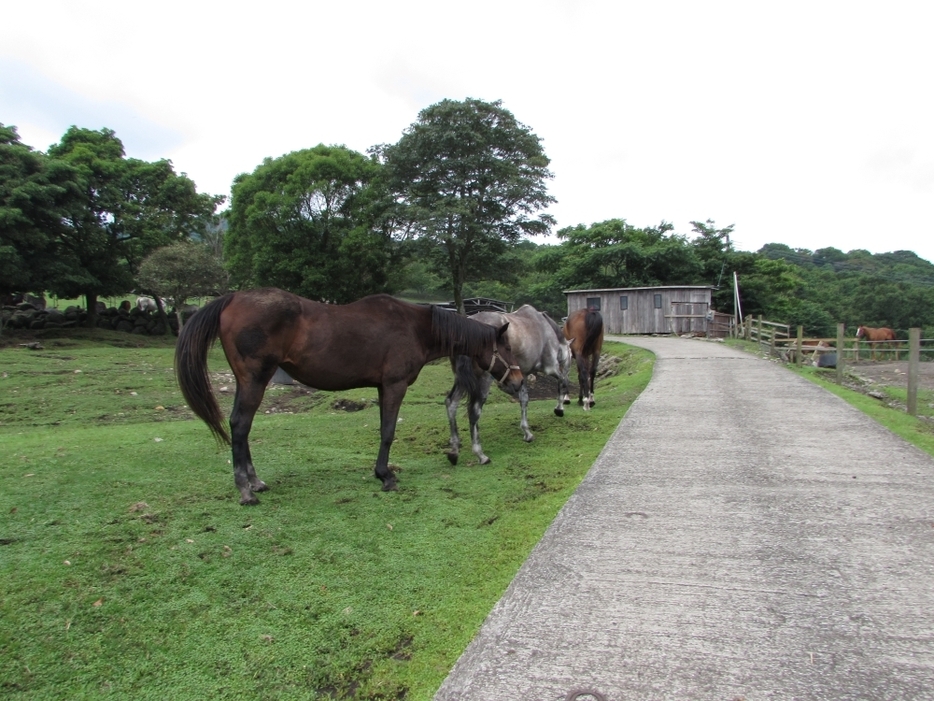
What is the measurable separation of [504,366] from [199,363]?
3051 mm

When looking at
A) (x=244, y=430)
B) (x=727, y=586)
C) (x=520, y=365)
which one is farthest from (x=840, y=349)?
(x=244, y=430)

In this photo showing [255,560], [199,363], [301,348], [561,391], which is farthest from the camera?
[561,391]

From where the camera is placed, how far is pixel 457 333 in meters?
5.86

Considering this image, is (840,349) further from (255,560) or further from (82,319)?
(82,319)

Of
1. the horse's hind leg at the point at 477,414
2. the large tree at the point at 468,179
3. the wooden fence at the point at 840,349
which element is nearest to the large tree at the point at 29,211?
the large tree at the point at 468,179

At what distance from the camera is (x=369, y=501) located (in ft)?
15.2

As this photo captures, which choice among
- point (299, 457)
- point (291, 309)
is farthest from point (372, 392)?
point (291, 309)

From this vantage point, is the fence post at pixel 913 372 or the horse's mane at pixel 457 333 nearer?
the horse's mane at pixel 457 333

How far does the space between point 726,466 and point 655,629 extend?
10.5ft

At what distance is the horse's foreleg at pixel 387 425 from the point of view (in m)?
5.07

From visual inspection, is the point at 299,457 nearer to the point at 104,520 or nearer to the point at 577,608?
the point at 104,520

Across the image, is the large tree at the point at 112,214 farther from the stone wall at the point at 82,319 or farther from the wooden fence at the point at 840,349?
the wooden fence at the point at 840,349

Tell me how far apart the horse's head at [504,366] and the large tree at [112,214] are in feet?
77.9

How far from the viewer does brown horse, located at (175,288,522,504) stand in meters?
4.68
